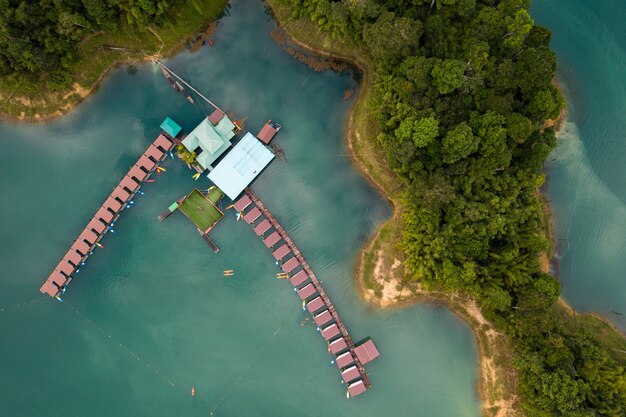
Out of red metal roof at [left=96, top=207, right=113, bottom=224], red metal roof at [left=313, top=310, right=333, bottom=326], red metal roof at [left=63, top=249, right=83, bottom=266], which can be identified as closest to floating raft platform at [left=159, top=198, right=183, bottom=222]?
red metal roof at [left=96, top=207, right=113, bottom=224]

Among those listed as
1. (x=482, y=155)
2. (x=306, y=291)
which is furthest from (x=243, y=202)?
(x=482, y=155)

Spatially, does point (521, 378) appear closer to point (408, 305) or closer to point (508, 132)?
point (408, 305)

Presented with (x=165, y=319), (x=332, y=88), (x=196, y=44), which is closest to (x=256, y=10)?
(x=196, y=44)

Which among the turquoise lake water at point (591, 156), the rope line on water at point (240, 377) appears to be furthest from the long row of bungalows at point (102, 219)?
the turquoise lake water at point (591, 156)

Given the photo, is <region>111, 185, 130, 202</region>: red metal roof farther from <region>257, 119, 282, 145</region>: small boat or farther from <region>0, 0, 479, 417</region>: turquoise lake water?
<region>257, 119, 282, 145</region>: small boat

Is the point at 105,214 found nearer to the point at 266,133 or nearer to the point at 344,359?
the point at 266,133

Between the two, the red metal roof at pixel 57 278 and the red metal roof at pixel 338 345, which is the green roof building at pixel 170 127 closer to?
the red metal roof at pixel 57 278
